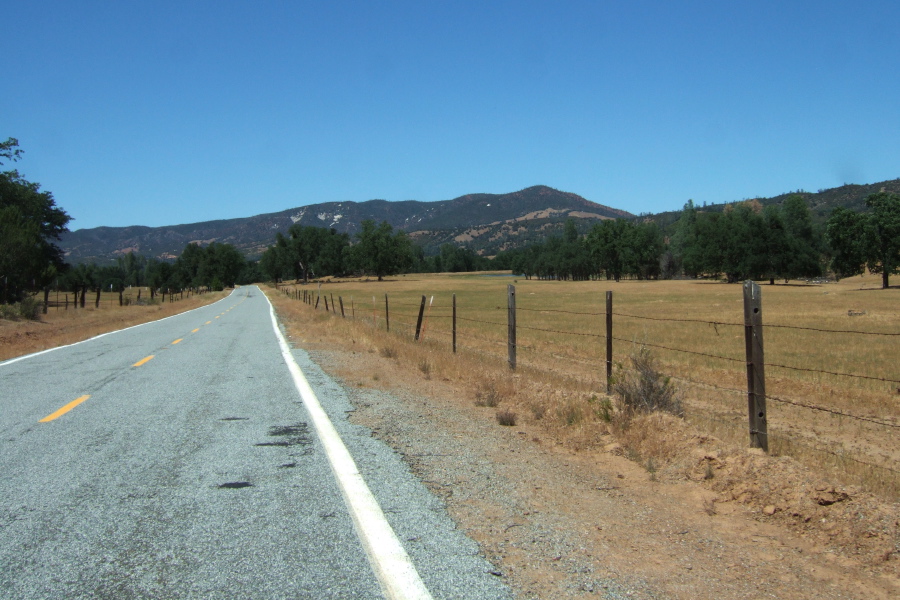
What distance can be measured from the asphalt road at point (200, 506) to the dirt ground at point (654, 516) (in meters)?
0.40

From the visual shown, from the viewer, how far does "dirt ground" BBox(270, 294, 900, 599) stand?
381cm

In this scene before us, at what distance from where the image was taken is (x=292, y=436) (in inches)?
283

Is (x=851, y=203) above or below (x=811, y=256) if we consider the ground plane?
above

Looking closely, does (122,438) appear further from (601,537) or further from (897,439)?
(897,439)

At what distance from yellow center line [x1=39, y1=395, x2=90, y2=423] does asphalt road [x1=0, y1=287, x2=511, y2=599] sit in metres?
0.06

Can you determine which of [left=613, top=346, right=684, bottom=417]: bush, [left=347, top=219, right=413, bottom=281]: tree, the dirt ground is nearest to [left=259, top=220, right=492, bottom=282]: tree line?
[left=347, top=219, right=413, bottom=281]: tree

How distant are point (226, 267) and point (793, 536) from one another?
167199 mm

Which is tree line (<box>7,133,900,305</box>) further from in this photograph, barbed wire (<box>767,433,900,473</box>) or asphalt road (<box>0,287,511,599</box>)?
barbed wire (<box>767,433,900,473</box>)

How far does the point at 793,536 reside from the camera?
465 centimetres

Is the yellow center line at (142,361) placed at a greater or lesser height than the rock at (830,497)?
greater

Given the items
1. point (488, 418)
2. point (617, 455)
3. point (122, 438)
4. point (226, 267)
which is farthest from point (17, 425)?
point (226, 267)

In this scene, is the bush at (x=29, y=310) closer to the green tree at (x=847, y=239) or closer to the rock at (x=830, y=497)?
the rock at (x=830, y=497)

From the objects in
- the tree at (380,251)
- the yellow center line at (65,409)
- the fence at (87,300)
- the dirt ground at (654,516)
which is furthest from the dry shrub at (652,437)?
the tree at (380,251)

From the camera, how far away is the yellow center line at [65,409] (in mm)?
8031
